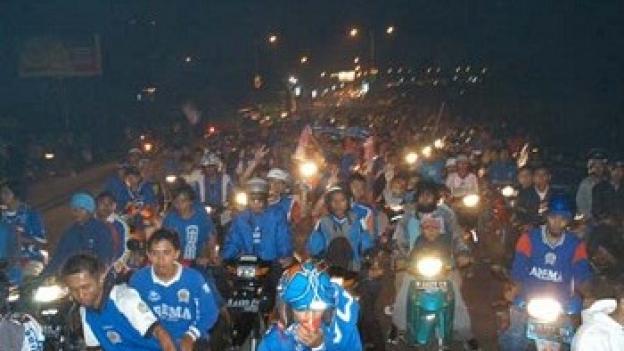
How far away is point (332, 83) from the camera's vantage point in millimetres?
120125

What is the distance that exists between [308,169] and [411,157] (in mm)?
4436

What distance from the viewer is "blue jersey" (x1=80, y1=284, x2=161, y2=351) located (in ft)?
17.7

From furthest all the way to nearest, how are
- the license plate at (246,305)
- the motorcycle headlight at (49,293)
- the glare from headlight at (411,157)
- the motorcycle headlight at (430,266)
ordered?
the glare from headlight at (411,157) → the license plate at (246,305) → the motorcycle headlight at (430,266) → the motorcycle headlight at (49,293)

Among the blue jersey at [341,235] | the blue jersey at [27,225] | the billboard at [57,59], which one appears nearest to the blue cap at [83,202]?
the blue jersey at [27,225]

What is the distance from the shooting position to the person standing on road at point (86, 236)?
29.8 ft

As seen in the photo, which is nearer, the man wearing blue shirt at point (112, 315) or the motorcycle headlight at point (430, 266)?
the man wearing blue shirt at point (112, 315)

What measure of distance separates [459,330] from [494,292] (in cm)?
358

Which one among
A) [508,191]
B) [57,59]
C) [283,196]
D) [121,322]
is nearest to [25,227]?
[283,196]

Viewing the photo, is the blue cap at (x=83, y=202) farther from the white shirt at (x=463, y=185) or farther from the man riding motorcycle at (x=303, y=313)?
the white shirt at (x=463, y=185)

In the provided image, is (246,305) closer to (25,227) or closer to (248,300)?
(248,300)

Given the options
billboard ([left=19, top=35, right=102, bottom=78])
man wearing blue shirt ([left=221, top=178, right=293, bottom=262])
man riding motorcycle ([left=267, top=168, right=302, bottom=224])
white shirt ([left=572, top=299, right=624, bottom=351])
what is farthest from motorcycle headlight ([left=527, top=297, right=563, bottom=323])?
billboard ([left=19, top=35, right=102, bottom=78])

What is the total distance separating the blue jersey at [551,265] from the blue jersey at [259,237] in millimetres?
2904

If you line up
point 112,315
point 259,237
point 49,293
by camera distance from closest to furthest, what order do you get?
point 112,315 → point 49,293 → point 259,237

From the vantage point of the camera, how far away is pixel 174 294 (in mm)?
6102
